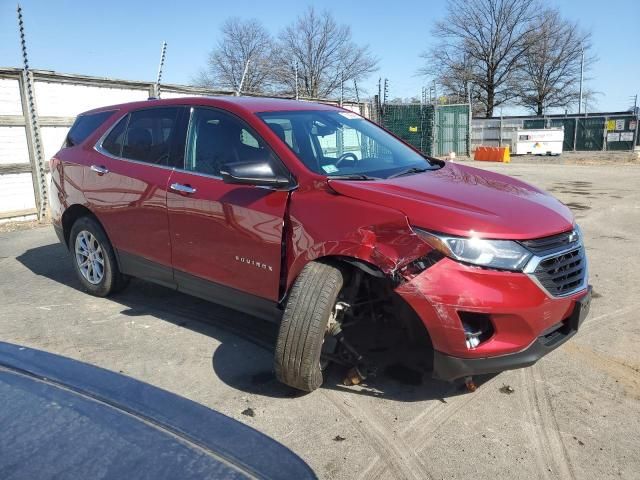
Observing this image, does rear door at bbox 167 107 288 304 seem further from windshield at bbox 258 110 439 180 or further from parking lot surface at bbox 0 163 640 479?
parking lot surface at bbox 0 163 640 479

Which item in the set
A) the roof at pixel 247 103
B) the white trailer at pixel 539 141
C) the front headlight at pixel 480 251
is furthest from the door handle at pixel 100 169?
Answer: the white trailer at pixel 539 141

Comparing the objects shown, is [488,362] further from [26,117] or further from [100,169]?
[26,117]

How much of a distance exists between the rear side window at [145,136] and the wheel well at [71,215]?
0.64 meters

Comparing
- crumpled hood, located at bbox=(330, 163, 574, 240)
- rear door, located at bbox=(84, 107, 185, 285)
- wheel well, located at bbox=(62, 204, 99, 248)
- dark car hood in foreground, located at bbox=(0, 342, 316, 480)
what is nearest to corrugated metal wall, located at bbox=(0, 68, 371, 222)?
wheel well, located at bbox=(62, 204, 99, 248)

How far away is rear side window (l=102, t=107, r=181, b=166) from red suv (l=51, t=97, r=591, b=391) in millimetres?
14

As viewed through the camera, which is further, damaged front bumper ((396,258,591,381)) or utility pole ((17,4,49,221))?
utility pole ((17,4,49,221))

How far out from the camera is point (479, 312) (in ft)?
9.22

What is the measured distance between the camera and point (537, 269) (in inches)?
114

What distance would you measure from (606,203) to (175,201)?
379 inches

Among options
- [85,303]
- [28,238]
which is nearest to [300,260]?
[85,303]

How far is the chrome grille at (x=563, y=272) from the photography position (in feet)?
9.66

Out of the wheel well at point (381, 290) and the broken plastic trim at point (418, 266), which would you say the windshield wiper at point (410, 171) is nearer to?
the wheel well at point (381, 290)

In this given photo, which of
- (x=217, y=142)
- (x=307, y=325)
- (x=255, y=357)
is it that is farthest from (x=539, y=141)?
(x=307, y=325)

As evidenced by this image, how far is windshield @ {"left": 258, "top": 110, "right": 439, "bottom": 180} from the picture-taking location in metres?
3.64
